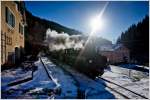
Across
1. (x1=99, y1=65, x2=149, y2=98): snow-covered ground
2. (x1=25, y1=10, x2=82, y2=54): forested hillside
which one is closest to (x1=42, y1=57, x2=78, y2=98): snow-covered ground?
(x1=99, y1=65, x2=149, y2=98): snow-covered ground

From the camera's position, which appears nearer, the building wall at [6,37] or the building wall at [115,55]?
the building wall at [6,37]

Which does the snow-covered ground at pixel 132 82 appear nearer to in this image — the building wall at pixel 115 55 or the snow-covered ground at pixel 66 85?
the snow-covered ground at pixel 66 85

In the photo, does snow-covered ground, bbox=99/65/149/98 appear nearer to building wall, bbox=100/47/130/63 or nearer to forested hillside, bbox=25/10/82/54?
building wall, bbox=100/47/130/63

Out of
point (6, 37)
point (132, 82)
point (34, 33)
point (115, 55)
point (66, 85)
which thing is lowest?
point (132, 82)

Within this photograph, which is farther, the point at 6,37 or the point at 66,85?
the point at 6,37

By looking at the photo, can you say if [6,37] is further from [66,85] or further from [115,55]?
[115,55]

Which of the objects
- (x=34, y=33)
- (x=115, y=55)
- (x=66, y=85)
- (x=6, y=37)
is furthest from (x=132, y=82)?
(x=34, y=33)

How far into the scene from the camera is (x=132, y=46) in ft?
189

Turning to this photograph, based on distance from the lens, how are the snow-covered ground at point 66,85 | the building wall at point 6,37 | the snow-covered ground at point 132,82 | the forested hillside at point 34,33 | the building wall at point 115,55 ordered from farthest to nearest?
the forested hillside at point 34,33
the building wall at point 115,55
the building wall at point 6,37
the snow-covered ground at point 132,82
the snow-covered ground at point 66,85

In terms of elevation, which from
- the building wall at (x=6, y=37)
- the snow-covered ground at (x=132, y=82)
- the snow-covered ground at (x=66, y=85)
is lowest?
the snow-covered ground at (x=132, y=82)

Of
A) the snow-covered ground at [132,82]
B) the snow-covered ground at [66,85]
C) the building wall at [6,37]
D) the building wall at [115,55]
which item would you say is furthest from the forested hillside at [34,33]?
the snow-covered ground at [132,82]

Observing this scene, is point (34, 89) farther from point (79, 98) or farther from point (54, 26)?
point (54, 26)

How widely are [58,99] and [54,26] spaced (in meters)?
74.3

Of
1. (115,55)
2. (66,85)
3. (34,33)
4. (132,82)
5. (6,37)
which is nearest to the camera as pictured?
(66,85)
